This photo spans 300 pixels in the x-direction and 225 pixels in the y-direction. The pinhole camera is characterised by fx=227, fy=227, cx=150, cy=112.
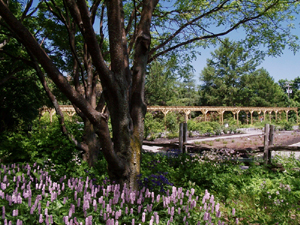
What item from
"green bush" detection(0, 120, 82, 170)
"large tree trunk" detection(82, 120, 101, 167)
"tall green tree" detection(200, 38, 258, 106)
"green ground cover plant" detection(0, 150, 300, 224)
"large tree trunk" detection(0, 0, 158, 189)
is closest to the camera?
"green ground cover plant" detection(0, 150, 300, 224)

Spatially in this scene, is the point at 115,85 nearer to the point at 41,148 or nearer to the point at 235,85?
the point at 41,148

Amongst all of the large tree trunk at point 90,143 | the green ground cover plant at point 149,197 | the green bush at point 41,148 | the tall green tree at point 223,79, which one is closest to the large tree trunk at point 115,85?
the green ground cover plant at point 149,197

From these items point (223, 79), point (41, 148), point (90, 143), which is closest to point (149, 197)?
point (41, 148)

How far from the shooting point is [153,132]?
1747 cm

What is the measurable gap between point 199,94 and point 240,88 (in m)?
8.52

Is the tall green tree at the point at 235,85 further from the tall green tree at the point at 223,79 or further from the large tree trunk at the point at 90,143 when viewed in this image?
the large tree trunk at the point at 90,143

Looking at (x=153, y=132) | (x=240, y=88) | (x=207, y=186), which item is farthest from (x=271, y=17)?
(x=240, y=88)

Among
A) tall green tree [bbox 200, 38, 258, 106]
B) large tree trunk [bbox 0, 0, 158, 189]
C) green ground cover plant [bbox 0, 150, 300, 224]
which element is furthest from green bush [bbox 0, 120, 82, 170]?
tall green tree [bbox 200, 38, 258, 106]

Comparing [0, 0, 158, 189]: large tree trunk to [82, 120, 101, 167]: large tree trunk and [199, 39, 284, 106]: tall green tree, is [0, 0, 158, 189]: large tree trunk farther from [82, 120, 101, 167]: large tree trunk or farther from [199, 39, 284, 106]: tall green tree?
[199, 39, 284, 106]: tall green tree

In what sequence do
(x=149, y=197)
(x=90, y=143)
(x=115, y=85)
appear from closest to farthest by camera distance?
(x=149, y=197)
(x=115, y=85)
(x=90, y=143)

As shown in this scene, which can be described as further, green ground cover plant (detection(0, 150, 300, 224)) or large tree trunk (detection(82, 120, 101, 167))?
large tree trunk (detection(82, 120, 101, 167))

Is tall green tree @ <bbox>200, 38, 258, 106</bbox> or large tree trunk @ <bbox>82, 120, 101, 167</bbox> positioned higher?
tall green tree @ <bbox>200, 38, 258, 106</bbox>

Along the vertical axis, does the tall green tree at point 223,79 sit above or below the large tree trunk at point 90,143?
above

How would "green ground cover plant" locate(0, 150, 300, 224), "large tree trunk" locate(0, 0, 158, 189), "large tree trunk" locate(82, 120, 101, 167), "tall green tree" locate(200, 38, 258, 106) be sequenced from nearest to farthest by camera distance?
"green ground cover plant" locate(0, 150, 300, 224)
"large tree trunk" locate(0, 0, 158, 189)
"large tree trunk" locate(82, 120, 101, 167)
"tall green tree" locate(200, 38, 258, 106)
